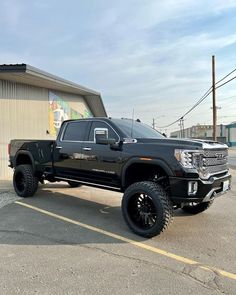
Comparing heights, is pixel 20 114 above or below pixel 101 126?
above

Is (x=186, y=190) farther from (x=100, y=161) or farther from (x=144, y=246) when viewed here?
(x=100, y=161)

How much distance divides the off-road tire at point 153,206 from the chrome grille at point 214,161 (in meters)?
0.84

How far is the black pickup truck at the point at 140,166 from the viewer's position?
18.4 feet

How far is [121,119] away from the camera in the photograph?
7609mm

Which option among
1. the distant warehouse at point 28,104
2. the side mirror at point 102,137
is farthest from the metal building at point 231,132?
the side mirror at point 102,137

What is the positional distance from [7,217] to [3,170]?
20.7 feet

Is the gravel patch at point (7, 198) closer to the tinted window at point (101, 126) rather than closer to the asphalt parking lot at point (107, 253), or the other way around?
the asphalt parking lot at point (107, 253)

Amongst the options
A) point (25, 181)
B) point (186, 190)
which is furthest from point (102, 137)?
point (25, 181)

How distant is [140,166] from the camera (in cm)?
637

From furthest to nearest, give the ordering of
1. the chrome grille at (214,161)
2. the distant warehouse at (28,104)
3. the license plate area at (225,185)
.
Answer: the distant warehouse at (28,104) < the license plate area at (225,185) < the chrome grille at (214,161)

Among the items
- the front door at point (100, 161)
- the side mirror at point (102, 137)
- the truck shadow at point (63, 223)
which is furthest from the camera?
the front door at point (100, 161)

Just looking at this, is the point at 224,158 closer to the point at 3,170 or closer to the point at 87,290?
the point at 87,290

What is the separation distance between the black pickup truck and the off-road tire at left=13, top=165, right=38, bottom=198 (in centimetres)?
40

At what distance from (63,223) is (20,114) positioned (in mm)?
8390
